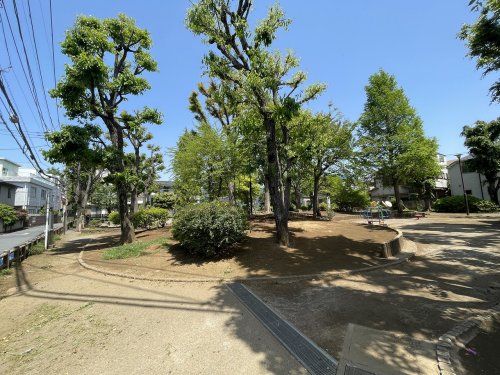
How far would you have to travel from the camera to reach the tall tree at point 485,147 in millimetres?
25266

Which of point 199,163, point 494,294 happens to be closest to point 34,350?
point 494,294

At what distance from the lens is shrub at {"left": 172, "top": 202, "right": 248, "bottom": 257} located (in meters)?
9.33

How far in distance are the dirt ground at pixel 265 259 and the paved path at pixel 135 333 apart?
127 cm

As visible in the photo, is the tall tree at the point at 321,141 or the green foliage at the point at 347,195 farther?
the green foliage at the point at 347,195

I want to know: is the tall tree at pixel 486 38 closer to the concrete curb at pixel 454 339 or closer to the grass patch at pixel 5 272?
the concrete curb at pixel 454 339

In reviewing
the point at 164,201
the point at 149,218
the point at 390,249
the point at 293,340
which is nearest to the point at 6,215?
the point at 164,201

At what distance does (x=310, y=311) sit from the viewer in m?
5.40

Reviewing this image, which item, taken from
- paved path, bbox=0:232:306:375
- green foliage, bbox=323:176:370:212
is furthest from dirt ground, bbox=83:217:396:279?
green foliage, bbox=323:176:370:212

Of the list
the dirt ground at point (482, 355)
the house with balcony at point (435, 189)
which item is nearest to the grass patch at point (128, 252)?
the dirt ground at point (482, 355)

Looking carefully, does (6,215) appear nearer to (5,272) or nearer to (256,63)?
(5,272)

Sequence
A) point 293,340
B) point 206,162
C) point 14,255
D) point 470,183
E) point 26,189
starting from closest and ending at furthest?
1. point 293,340
2. point 14,255
3. point 206,162
4. point 470,183
5. point 26,189

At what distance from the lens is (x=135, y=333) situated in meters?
4.67

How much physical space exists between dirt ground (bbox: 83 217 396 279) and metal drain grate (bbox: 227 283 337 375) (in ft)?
7.07

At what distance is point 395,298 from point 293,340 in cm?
289
